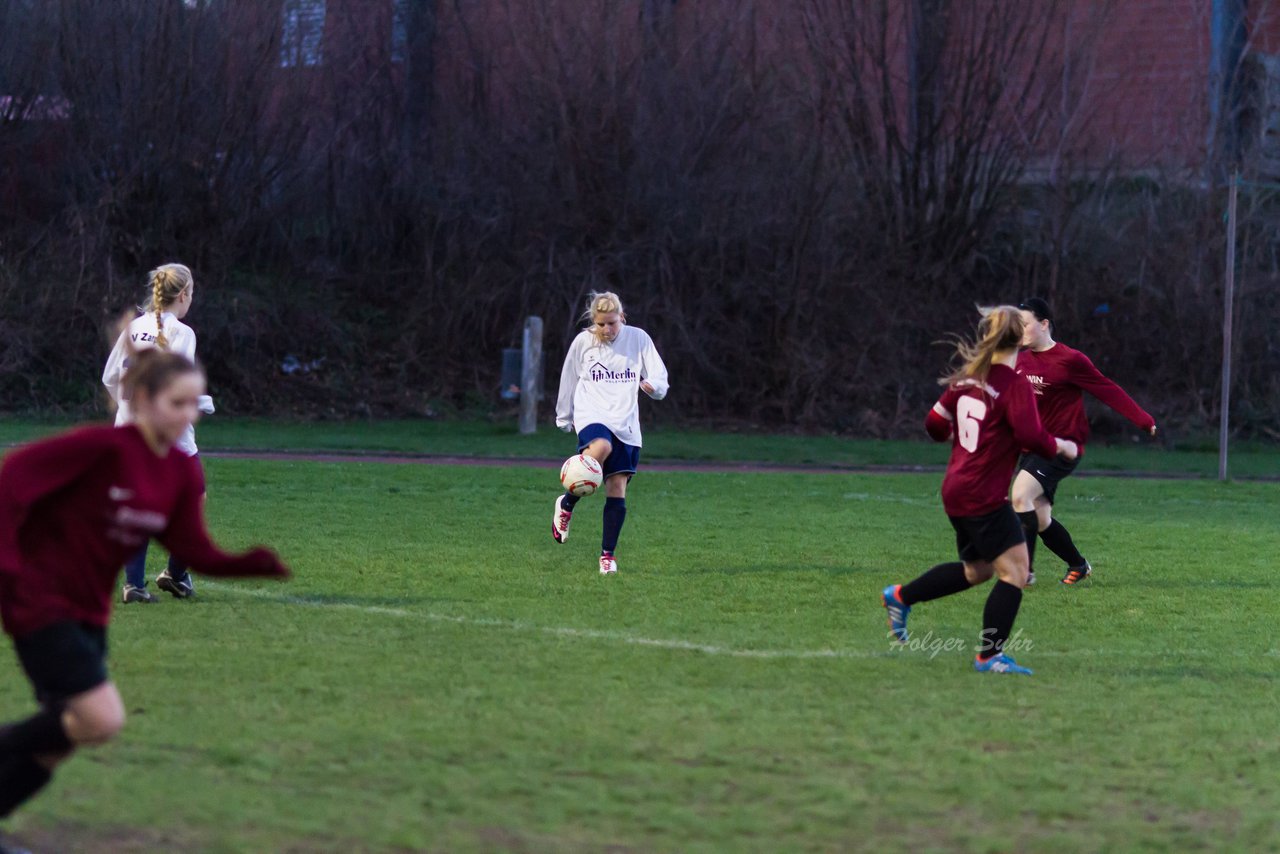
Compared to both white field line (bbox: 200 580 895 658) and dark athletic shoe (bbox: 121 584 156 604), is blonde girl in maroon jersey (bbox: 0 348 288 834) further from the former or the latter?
dark athletic shoe (bbox: 121 584 156 604)

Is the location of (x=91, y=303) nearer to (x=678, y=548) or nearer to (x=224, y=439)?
(x=224, y=439)

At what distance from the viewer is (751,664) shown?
7152 millimetres

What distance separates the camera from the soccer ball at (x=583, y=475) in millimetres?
9961

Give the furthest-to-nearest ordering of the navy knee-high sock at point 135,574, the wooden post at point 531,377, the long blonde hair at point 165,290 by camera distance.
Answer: the wooden post at point 531,377 < the navy knee-high sock at point 135,574 < the long blonde hair at point 165,290

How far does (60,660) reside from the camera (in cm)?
408

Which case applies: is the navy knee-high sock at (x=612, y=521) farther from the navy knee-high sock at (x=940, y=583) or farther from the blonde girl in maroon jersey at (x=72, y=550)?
the blonde girl in maroon jersey at (x=72, y=550)

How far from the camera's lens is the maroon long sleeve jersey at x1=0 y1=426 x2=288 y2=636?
4.04m

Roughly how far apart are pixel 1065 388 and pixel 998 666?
343 centimetres

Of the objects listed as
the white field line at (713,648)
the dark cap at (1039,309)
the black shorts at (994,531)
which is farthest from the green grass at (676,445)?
the black shorts at (994,531)

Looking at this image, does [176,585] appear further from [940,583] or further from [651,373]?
[940,583]

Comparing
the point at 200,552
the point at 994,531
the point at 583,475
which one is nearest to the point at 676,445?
the point at 583,475

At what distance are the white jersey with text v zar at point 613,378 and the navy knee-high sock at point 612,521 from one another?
1.42 ft

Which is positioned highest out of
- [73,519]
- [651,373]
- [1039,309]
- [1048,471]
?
[1039,309]

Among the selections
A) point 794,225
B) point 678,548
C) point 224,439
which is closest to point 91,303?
point 224,439
